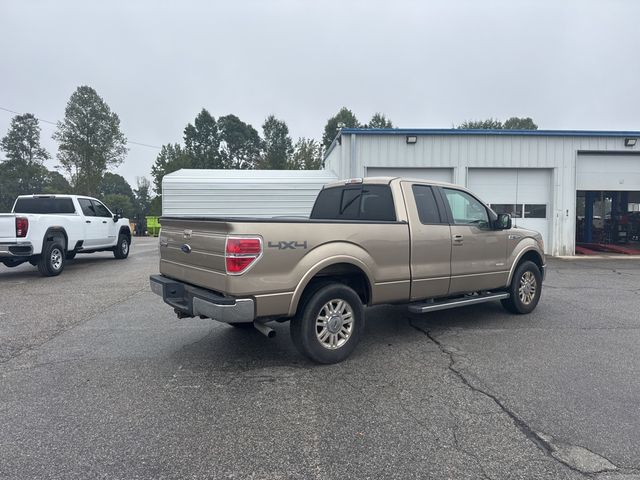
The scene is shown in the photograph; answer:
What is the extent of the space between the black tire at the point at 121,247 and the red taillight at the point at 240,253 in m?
11.4

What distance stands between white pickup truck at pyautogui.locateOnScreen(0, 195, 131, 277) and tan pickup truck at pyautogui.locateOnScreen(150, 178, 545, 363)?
244 inches

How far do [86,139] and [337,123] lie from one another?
30.1m

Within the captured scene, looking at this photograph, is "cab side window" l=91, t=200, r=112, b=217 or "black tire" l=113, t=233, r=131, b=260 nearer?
"cab side window" l=91, t=200, r=112, b=217

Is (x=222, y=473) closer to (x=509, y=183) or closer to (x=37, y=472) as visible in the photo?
(x=37, y=472)

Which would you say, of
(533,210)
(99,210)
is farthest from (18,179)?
(533,210)

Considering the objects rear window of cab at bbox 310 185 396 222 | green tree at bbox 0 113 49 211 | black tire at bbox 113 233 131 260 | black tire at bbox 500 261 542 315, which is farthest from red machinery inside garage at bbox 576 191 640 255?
green tree at bbox 0 113 49 211

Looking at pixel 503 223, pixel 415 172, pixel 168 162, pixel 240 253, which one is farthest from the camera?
pixel 168 162

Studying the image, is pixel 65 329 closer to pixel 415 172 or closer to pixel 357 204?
pixel 357 204

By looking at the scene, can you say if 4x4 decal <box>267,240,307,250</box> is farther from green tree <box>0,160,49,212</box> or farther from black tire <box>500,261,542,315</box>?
green tree <box>0,160,49,212</box>

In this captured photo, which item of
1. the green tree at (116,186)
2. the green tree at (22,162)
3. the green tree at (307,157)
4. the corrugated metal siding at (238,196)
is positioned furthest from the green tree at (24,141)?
the corrugated metal siding at (238,196)

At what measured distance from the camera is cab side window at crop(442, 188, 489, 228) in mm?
5653

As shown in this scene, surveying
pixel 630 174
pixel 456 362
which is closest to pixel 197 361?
pixel 456 362

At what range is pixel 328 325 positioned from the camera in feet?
14.3

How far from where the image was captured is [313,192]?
14961mm
